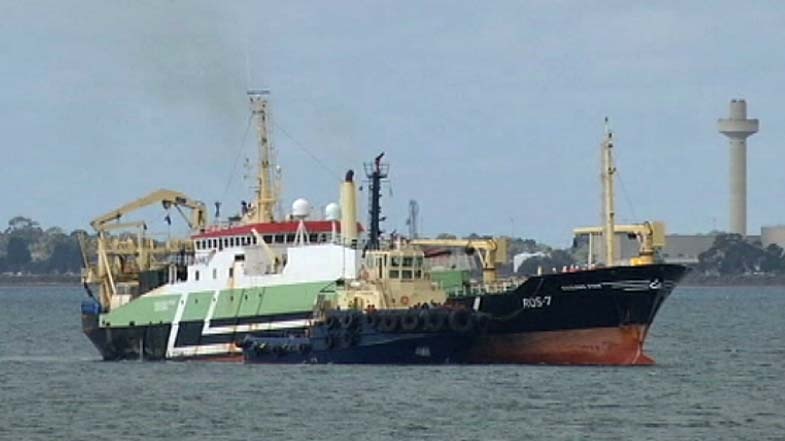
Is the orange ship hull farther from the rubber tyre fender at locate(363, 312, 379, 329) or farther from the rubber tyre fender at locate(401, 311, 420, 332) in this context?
the rubber tyre fender at locate(363, 312, 379, 329)

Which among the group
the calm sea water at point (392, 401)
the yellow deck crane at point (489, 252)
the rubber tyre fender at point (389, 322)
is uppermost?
the yellow deck crane at point (489, 252)

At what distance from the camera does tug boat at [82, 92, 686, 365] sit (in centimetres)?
7812

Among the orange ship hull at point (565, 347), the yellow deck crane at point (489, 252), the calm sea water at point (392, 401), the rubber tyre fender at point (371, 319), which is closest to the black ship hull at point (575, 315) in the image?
the orange ship hull at point (565, 347)

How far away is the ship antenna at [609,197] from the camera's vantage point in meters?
79.0

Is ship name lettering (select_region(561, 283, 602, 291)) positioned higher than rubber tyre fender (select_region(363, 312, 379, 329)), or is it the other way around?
ship name lettering (select_region(561, 283, 602, 291))

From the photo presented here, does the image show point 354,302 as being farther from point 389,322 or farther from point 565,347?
point 565,347

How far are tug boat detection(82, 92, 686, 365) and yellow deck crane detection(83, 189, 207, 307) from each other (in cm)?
290

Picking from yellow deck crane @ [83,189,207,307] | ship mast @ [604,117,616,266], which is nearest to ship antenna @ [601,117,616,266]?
ship mast @ [604,117,616,266]

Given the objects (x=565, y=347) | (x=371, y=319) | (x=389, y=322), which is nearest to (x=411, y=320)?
(x=389, y=322)

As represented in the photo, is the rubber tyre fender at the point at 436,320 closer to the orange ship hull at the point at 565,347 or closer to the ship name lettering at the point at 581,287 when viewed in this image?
the orange ship hull at the point at 565,347

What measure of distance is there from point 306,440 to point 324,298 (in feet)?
75.5

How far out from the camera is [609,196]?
7969 cm

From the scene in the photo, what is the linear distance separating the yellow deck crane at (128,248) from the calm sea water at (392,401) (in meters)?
5.14

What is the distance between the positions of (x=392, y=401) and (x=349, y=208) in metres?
17.9
